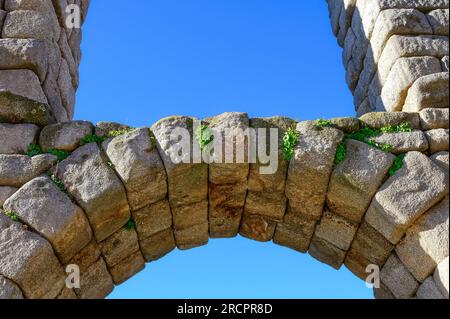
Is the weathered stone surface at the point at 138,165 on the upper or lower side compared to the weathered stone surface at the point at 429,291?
upper

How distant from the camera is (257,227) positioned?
5602 millimetres

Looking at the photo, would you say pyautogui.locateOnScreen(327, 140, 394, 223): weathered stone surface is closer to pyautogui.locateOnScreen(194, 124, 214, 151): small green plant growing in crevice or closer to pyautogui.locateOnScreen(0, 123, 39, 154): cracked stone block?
pyautogui.locateOnScreen(194, 124, 214, 151): small green plant growing in crevice

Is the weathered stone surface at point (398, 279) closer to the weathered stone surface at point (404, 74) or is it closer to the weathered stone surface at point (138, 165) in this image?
the weathered stone surface at point (404, 74)

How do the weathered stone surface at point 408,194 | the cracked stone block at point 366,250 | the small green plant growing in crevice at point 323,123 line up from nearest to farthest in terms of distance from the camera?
1. the weathered stone surface at point 408,194
2. the cracked stone block at point 366,250
3. the small green plant growing in crevice at point 323,123

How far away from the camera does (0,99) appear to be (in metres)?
5.22

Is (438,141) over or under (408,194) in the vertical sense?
over

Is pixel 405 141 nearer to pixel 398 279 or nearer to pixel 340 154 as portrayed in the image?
pixel 340 154

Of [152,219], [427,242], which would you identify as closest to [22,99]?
[152,219]

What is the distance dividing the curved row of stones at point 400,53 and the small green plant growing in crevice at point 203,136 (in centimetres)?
188

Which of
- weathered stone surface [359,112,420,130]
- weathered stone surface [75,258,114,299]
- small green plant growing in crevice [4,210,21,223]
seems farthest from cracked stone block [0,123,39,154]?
weathered stone surface [359,112,420,130]

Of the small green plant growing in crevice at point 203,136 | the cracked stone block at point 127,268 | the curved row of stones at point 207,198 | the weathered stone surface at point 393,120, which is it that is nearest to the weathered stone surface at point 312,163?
the curved row of stones at point 207,198

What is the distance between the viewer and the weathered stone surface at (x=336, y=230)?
517 cm

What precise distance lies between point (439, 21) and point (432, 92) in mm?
1049

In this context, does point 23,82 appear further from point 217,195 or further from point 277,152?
point 277,152
